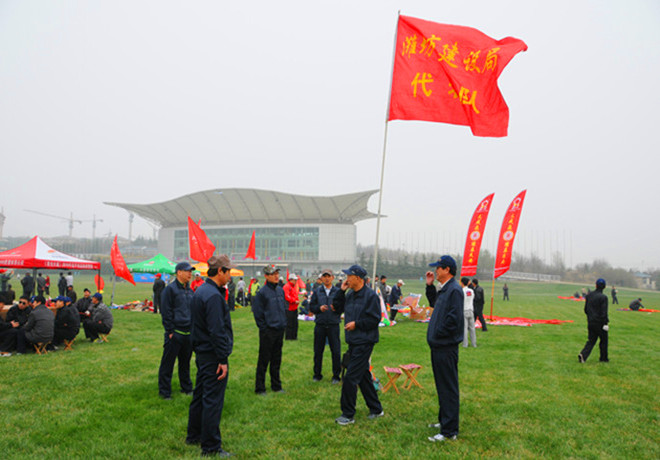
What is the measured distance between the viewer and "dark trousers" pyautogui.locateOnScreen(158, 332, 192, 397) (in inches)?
237

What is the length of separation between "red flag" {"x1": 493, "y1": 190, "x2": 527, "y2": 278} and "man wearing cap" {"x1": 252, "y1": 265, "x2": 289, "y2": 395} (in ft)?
37.2

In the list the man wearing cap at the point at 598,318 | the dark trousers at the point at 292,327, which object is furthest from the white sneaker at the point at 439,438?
the dark trousers at the point at 292,327

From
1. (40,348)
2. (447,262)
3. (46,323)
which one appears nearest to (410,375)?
(447,262)

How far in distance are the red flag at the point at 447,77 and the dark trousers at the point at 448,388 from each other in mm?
4288

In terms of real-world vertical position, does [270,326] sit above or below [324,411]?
above

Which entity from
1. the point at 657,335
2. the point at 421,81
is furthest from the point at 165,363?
the point at 657,335

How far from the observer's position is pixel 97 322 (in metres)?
10.7

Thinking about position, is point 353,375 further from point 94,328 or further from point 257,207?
point 257,207

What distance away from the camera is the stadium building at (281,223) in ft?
284

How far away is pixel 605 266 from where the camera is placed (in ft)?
289

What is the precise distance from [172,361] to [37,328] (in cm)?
504

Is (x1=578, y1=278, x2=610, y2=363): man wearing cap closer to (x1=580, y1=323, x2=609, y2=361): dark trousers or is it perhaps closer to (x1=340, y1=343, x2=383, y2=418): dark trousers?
(x1=580, y1=323, x2=609, y2=361): dark trousers

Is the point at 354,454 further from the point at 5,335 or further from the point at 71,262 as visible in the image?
the point at 71,262

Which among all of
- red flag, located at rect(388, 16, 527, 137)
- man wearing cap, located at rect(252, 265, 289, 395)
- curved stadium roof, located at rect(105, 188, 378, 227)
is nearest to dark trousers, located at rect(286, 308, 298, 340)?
man wearing cap, located at rect(252, 265, 289, 395)
